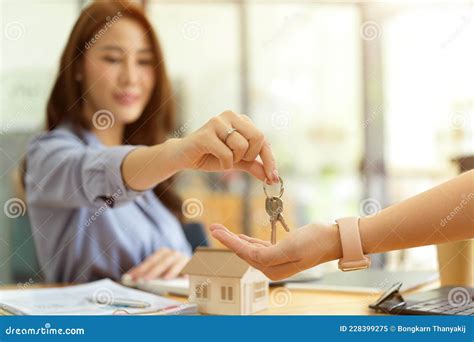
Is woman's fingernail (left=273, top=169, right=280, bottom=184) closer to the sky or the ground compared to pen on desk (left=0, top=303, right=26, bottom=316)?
closer to the sky

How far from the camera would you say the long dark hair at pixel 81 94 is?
5.15 ft

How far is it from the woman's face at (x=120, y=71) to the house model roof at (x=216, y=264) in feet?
2.11

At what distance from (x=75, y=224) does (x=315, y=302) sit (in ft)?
2.39

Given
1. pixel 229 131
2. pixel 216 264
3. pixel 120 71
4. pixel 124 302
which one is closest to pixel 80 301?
pixel 124 302

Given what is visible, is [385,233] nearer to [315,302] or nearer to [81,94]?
[315,302]

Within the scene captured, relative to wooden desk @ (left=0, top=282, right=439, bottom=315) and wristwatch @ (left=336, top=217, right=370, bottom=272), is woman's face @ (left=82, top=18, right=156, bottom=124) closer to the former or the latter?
wooden desk @ (left=0, top=282, right=439, bottom=315)

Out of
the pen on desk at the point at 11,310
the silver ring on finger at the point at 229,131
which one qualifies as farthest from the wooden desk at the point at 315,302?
the silver ring on finger at the point at 229,131

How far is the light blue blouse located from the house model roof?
0.44 meters

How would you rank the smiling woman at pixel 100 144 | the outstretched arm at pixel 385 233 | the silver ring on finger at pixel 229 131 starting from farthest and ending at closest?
the smiling woman at pixel 100 144 < the silver ring on finger at pixel 229 131 < the outstretched arm at pixel 385 233


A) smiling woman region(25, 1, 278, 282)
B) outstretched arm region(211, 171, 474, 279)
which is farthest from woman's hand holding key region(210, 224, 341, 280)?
smiling woman region(25, 1, 278, 282)

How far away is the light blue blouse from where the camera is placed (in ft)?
5.10

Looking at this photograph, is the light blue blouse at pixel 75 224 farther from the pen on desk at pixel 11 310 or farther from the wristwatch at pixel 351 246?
the wristwatch at pixel 351 246
